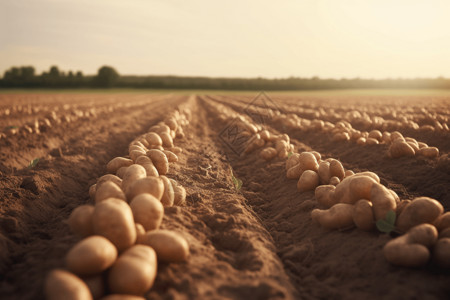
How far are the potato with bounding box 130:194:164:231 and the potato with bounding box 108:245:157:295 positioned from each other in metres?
0.41

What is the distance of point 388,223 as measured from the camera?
2721mm

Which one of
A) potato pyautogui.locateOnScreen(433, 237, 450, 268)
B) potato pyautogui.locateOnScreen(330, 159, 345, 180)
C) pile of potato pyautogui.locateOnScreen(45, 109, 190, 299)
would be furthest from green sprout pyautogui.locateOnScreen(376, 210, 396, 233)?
pile of potato pyautogui.locateOnScreen(45, 109, 190, 299)

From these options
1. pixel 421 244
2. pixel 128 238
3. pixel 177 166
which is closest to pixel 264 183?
pixel 177 166

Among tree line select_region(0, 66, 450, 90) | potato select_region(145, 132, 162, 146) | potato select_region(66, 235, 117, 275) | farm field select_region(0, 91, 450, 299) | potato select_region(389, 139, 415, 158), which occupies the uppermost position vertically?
tree line select_region(0, 66, 450, 90)

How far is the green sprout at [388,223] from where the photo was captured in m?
2.70

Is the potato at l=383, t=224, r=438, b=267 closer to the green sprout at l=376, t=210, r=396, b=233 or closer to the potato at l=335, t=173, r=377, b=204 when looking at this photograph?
the green sprout at l=376, t=210, r=396, b=233

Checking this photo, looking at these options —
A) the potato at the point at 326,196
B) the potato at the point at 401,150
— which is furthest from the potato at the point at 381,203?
the potato at the point at 401,150

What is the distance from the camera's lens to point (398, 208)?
9.41 ft

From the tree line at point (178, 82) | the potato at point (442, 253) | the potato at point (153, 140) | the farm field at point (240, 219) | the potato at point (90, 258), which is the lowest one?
the farm field at point (240, 219)

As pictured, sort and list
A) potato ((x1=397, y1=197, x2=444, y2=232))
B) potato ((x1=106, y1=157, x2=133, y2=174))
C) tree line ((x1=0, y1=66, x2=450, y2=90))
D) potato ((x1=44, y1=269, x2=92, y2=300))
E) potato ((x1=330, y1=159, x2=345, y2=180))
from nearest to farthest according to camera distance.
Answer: potato ((x1=44, y1=269, x2=92, y2=300)), potato ((x1=397, y1=197, x2=444, y2=232)), potato ((x1=330, y1=159, x2=345, y2=180)), potato ((x1=106, y1=157, x2=133, y2=174)), tree line ((x1=0, y1=66, x2=450, y2=90))

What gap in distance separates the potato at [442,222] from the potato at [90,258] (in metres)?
2.64

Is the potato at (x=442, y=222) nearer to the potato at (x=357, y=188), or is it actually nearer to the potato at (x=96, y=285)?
the potato at (x=357, y=188)

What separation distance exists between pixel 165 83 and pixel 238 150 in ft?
221

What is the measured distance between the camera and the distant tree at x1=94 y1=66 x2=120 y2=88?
232 ft
